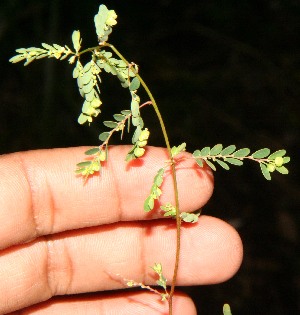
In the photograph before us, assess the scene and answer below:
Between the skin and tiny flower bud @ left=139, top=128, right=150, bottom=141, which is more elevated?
tiny flower bud @ left=139, top=128, right=150, bottom=141

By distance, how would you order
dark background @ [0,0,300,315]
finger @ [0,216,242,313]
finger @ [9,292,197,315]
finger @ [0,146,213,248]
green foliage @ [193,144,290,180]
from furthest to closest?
dark background @ [0,0,300,315] < finger @ [9,292,197,315] < finger @ [0,216,242,313] < finger @ [0,146,213,248] < green foliage @ [193,144,290,180]

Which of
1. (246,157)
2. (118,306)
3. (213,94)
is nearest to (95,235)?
(118,306)

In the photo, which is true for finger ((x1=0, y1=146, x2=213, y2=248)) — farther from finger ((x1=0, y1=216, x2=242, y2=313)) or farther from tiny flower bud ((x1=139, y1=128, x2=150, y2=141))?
tiny flower bud ((x1=139, y1=128, x2=150, y2=141))

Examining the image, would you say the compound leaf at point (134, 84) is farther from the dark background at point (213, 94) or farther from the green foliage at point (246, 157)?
the dark background at point (213, 94)

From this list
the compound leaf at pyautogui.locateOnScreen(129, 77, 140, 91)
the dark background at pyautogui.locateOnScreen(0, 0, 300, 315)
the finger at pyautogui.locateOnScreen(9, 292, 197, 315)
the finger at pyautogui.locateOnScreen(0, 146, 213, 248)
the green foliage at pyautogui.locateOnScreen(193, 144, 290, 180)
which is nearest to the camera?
the compound leaf at pyautogui.locateOnScreen(129, 77, 140, 91)

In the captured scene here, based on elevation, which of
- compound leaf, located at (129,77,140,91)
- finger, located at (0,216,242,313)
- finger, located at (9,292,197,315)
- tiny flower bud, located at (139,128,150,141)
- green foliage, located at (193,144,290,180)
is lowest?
finger, located at (9,292,197,315)

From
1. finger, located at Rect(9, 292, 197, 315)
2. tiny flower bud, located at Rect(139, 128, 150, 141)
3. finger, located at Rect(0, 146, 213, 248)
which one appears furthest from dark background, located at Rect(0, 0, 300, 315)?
tiny flower bud, located at Rect(139, 128, 150, 141)

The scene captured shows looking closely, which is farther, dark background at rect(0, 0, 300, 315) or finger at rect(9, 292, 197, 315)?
dark background at rect(0, 0, 300, 315)
